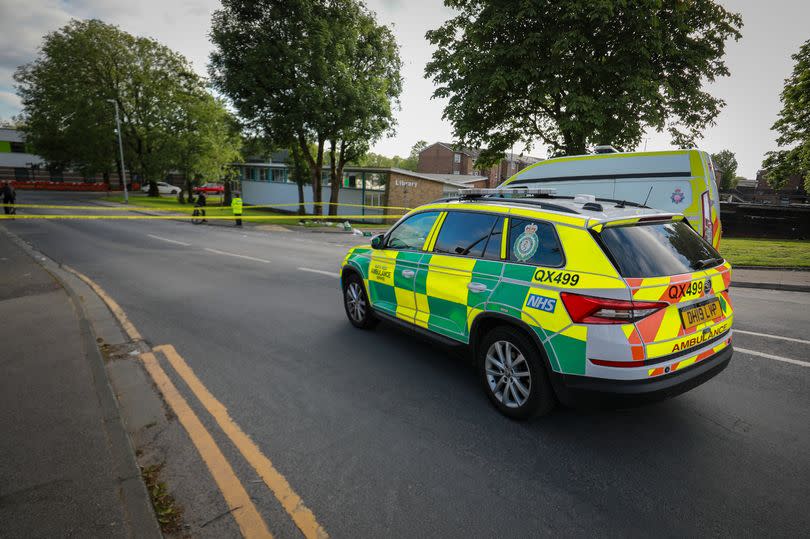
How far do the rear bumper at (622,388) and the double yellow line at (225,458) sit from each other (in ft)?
6.18

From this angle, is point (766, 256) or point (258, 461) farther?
point (766, 256)

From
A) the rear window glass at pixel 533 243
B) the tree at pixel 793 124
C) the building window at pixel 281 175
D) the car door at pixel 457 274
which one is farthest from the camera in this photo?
the building window at pixel 281 175

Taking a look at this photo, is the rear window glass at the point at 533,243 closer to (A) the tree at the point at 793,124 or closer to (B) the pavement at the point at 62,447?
(B) the pavement at the point at 62,447

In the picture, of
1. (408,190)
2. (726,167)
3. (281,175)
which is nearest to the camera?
(408,190)

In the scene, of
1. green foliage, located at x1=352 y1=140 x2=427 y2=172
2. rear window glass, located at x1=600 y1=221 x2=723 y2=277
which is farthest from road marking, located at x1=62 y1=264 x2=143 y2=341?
green foliage, located at x1=352 y1=140 x2=427 y2=172

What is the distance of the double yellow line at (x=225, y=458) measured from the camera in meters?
2.34

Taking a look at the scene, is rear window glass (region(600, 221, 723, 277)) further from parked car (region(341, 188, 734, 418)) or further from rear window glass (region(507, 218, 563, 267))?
rear window glass (region(507, 218, 563, 267))

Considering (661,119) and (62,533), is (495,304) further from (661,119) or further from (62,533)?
(661,119)

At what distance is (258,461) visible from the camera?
9.36 ft

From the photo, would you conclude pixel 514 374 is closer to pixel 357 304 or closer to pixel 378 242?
pixel 378 242

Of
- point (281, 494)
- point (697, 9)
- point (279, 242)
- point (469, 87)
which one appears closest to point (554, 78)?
point (469, 87)

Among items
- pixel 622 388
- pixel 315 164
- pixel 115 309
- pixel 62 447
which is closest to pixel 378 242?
pixel 622 388

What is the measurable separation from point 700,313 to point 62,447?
475cm

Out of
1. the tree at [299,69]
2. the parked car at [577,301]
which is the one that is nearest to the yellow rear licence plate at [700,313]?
the parked car at [577,301]
